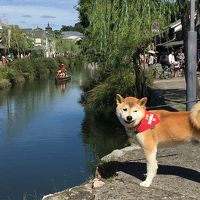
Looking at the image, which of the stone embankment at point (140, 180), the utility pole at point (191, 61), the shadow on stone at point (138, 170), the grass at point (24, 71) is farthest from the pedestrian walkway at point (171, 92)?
the grass at point (24, 71)

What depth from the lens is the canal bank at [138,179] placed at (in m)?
5.99

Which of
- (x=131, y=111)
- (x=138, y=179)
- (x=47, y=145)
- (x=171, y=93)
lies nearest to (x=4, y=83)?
(x=47, y=145)

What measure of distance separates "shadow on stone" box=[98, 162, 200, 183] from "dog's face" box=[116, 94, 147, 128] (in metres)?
1.01

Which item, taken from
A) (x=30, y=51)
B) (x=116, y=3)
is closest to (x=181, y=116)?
(x=116, y=3)

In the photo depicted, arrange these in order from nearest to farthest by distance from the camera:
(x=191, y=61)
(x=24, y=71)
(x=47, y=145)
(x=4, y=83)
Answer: (x=191, y=61) < (x=47, y=145) < (x=4, y=83) < (x=24, y=71)

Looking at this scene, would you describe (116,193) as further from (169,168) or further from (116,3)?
(116,3)

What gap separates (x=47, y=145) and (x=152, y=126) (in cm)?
1152

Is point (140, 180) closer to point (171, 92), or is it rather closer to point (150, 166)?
point (150, 166)

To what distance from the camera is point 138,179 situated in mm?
6637

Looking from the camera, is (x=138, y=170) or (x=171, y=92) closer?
(x=138, y=170)

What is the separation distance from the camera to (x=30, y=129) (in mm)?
20844

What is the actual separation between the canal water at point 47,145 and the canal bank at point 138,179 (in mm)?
2785

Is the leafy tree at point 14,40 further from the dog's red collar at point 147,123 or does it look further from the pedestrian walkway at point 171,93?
the dog's red collar at point 147,123

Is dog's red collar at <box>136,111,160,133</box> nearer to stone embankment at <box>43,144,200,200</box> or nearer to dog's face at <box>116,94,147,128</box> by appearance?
dog's face at <box>116,94,147,128</box>
